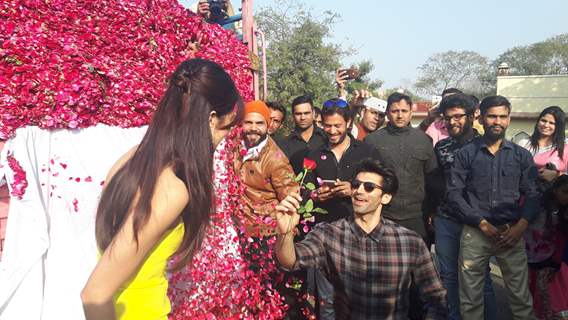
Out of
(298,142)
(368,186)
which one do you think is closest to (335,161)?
(298,142)

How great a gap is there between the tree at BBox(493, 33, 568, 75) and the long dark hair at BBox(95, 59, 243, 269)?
45.9m

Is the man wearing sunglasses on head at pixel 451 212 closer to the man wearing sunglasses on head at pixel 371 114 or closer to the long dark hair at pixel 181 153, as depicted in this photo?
the man wearing sunglasses on head at pixel 371 114

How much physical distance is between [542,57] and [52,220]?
4930cm

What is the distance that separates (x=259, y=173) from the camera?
3.63 meters

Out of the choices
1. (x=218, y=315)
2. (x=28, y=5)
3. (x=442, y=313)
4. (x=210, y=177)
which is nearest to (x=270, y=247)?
(x=218, y=315)

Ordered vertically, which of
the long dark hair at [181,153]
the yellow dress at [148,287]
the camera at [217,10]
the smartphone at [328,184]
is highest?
the camera at [217,10]

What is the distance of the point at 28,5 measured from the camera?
2.49m

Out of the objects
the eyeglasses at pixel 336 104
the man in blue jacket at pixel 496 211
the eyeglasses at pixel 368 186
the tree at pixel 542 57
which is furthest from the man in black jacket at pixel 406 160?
the tree at pixel 542 57

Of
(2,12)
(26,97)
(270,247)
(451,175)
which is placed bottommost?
(270,247)

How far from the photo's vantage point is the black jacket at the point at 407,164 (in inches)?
164

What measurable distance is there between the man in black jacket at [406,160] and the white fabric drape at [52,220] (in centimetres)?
245

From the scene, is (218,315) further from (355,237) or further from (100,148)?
(100,148)

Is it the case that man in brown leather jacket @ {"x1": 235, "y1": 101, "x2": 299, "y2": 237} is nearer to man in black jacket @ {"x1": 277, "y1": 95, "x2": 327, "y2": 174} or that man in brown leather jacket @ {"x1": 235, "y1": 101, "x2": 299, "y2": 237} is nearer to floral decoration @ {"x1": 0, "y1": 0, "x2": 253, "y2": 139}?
floral decoration @ {"x1": 0, "y1": 0, "x2": 253, "y2": 139}

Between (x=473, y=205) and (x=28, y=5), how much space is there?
331 cm
